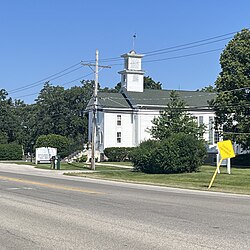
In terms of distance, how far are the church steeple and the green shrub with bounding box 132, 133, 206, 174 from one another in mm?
30017

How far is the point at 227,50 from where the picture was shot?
51.8 m

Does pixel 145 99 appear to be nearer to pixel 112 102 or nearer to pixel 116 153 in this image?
pixel 112 102

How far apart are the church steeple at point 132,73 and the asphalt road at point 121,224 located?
2080 inches

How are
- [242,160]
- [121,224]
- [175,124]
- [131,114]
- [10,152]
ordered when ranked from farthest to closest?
[10,152] < [131,114] < [242,160] < [175,124] < [121,224]

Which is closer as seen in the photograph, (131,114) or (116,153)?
(116,153)

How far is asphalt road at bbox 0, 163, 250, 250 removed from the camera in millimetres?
9602

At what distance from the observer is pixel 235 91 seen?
49.5 meters

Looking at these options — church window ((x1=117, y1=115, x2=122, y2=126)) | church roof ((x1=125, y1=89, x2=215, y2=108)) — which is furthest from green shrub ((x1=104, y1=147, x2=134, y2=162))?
church roof ((x1=125, y1=89, x2=215, y2=108))

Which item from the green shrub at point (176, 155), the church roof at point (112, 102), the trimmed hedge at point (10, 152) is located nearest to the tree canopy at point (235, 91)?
the green shrub at point (176, 155)

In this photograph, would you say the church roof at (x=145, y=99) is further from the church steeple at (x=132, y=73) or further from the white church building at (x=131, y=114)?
the church steeple at (x=132, y=73)

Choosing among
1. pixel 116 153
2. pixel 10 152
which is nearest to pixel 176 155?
pixel 116 153

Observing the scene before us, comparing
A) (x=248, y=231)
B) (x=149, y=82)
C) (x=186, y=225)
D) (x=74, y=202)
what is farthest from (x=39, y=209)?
(x=149, y=82)

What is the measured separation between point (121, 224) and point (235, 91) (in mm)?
39471

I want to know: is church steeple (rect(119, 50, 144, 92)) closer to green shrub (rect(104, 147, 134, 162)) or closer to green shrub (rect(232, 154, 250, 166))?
green shrub (rect(104, 147, 134, 162))
